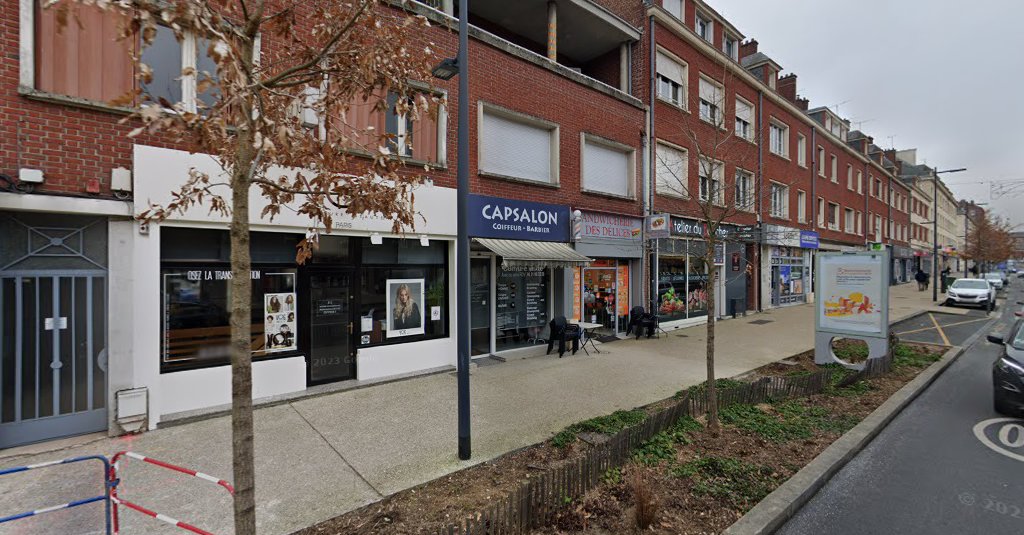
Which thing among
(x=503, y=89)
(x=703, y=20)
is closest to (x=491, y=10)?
(x=503, y=89)

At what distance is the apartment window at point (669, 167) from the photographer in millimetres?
13245

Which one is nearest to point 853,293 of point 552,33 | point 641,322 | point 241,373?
point 641,322

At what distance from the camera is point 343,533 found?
320cm

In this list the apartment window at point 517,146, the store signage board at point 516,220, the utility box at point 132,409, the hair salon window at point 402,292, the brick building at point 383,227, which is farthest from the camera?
the apartment window at point 517,146

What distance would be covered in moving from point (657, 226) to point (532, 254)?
5.00 metres

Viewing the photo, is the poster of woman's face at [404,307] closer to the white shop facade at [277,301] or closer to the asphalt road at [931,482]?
the white shop facade at [277,301]

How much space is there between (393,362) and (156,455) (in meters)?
3.53

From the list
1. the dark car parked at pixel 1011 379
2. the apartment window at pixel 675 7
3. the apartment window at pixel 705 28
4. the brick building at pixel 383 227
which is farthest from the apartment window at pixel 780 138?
the dark car parked at pixel 1011 379

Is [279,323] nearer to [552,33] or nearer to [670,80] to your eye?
[552,33]

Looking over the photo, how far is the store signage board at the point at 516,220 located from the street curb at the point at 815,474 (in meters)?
6.32

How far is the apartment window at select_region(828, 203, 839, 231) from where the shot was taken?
80.8ft

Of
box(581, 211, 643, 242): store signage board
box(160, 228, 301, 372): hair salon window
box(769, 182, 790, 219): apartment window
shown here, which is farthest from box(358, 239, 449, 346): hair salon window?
box(769, 182, 790, 219): apartment window

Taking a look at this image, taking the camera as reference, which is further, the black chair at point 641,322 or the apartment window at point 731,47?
the apartment window at point 731,47

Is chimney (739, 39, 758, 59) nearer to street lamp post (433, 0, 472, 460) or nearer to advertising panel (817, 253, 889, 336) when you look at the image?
advertising panel (817, 253, 889, 336)
